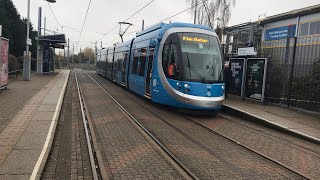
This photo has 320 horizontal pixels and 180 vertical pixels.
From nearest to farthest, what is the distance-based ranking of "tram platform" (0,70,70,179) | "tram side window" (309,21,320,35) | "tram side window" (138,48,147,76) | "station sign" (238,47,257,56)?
"tram platform" (0,70,70,179)
"tram side window" (138,48,147,76)
"station sign" (238,47,257,56)
"tram side window" (309,21,320,35)

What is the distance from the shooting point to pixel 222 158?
7406 millimetres

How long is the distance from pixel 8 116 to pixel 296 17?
808 inches

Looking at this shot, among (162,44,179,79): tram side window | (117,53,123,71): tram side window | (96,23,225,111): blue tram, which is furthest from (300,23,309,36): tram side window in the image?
(162,44,179,79): tram side window

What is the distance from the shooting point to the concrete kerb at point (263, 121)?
10025 millimetres

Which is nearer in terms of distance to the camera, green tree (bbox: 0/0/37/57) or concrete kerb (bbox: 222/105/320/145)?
concrete kerb (bbox: 222/105/320/145)

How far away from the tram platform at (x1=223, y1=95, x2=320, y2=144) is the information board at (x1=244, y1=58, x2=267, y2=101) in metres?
0.48

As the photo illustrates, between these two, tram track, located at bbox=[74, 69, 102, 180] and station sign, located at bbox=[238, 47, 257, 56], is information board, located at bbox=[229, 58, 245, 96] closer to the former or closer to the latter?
station sign, located at bbox=[238, 47, 257, 56]

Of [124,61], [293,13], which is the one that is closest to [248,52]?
[124,61]

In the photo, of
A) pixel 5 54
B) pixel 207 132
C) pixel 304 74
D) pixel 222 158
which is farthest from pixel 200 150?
pixel 5 54

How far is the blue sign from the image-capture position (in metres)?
24.7

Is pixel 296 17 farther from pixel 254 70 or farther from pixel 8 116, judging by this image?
pixel 8 116

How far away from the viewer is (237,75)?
58.7 feet

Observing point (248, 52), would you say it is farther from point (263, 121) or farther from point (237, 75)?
point (263, 121)

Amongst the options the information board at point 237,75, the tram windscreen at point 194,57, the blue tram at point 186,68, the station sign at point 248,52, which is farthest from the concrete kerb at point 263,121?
the station sign at point 248,52
